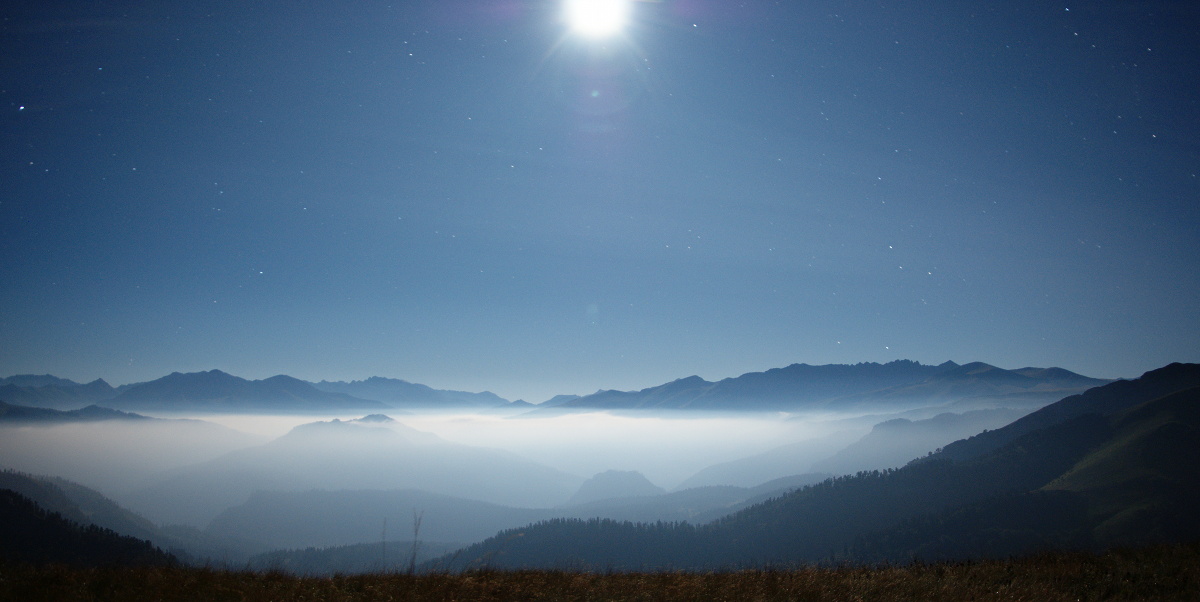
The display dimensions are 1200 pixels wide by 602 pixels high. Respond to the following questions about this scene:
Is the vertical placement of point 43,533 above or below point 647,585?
below

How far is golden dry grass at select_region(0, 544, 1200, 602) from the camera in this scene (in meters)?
10.0

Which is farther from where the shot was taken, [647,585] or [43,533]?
[43,533]

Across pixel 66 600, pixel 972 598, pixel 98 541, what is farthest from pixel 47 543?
pixel 972 598

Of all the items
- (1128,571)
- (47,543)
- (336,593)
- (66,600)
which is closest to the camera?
(66,600)

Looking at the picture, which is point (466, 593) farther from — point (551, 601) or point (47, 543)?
point (47, 543)

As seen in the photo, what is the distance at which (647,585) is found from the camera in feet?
37.7

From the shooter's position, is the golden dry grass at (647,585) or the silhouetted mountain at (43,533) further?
the silhouetted mountain at (43,533)

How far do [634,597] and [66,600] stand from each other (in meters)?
10.1

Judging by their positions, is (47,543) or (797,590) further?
(47,543)

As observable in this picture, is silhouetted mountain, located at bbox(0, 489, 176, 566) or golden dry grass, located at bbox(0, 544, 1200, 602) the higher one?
golden dry grass, located at bbox(0, 544, 1200, 602)

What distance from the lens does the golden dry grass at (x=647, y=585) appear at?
10016mm

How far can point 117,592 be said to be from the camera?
377 inches

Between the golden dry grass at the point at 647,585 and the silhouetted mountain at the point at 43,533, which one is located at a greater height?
the golden dry grass at the point at 647,585

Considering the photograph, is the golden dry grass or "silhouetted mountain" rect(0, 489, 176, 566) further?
"silhouetted mountain" rect(0, 489, 176, 566)
